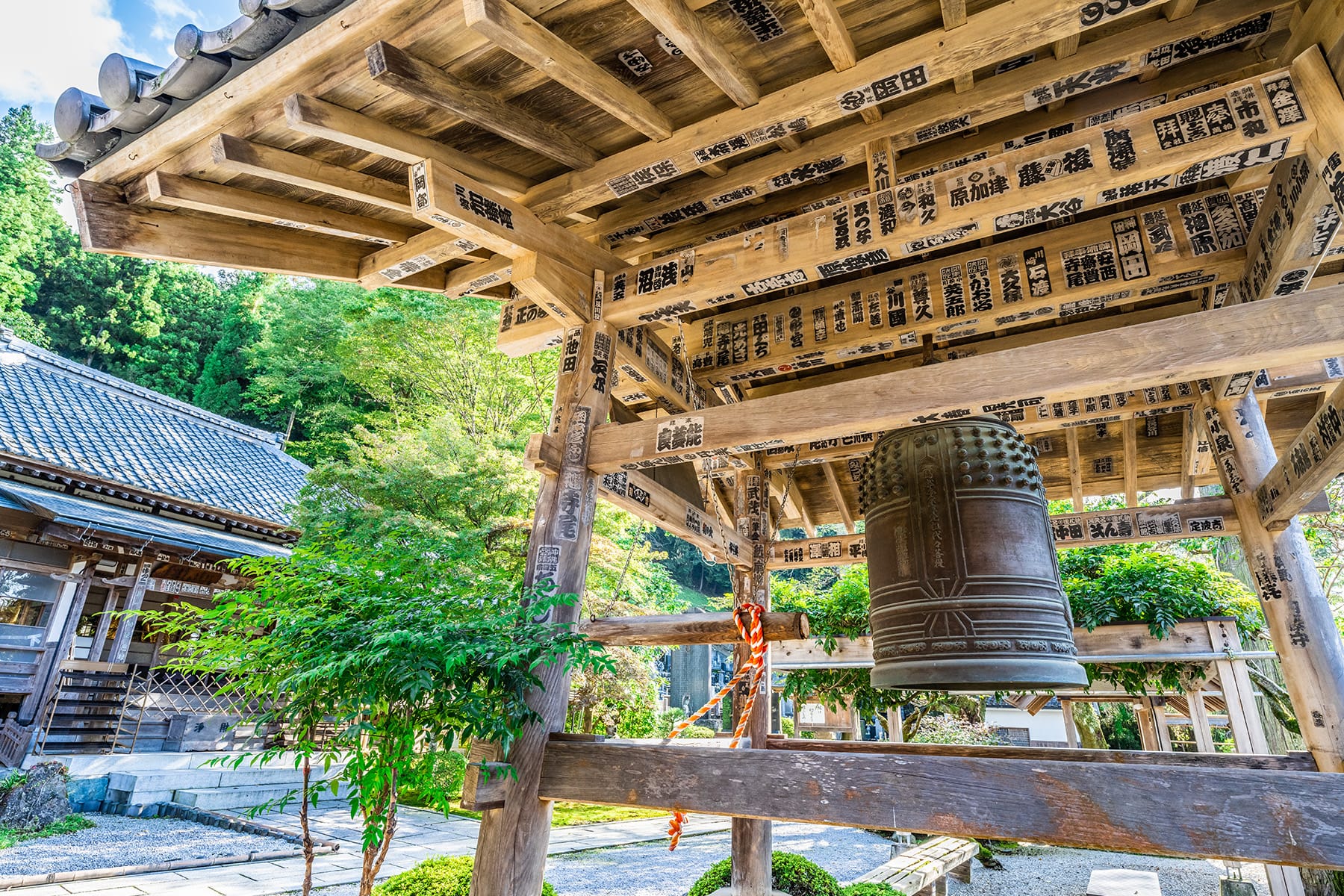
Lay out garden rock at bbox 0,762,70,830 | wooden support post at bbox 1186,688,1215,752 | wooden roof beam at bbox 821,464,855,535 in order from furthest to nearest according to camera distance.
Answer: wooden support post at bbox 1186,688,1215,752, wooden roof beam at bbox 821,464,855,535, garden rock at bbox 0,762,70,830

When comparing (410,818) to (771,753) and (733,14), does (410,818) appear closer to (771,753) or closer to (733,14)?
(771,753)

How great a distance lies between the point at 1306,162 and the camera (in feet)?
9.30

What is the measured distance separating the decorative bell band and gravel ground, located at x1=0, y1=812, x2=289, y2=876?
5.85m

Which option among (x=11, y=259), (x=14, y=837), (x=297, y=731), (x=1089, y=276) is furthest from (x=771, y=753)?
(x=11, y=259)

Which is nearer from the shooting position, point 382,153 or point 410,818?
point 382,153

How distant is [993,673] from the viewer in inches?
98.7

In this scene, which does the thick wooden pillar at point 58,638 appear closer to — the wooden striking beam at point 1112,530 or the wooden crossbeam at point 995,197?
the wooden striking beam at point 1112,530

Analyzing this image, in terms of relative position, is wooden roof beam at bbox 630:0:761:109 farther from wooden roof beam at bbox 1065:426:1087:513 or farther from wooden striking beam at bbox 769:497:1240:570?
wooden roof beam at bbox 1065:426:1087:513

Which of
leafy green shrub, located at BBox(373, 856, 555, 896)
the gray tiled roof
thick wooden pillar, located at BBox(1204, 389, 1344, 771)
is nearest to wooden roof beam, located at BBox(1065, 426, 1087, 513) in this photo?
thick wooden pillar, located at BBox(1204, 389, 1344, 771)

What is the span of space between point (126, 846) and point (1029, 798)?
8.39 metres

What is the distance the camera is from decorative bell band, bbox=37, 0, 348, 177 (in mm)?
2672

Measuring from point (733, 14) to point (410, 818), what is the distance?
10.4 m

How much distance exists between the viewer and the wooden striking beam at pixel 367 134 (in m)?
2.77

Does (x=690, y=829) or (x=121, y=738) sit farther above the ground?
(x=121, y=738)
